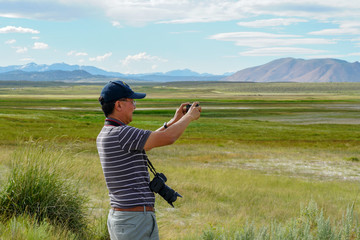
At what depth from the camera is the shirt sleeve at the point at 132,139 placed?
11.2 feet

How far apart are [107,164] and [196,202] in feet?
24.0

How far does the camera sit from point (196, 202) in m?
10.7

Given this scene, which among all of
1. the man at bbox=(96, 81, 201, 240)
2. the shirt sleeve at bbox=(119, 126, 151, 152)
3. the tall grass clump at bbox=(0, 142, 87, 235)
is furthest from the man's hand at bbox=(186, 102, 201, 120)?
the tall grass clump at bbox=(0, 142, 87, 235)

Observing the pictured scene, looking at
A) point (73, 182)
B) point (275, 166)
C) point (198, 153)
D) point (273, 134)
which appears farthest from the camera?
point (273, 134)

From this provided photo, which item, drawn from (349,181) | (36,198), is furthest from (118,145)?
(349,181)

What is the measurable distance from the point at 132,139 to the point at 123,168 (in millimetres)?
325

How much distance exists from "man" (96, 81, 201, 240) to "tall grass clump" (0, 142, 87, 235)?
2.90 metres

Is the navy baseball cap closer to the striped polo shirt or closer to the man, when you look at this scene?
the man

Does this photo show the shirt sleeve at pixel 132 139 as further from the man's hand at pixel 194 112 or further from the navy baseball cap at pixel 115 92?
the man's hand at pixel 194 112

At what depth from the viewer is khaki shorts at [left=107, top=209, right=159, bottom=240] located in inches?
141

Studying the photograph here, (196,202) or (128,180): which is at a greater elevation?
(128,180)

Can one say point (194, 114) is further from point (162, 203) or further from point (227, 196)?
point (227, 196)

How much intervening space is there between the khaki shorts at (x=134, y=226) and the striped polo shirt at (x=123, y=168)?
0.09 meters

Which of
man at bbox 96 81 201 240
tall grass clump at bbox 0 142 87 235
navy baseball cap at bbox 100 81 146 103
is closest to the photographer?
man at bbox 96 81 201 240
